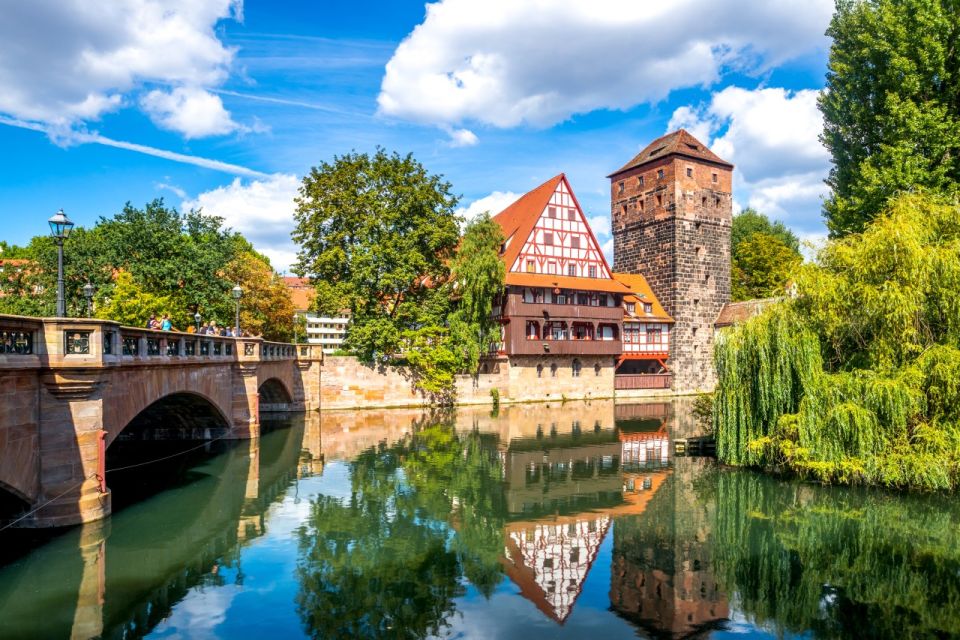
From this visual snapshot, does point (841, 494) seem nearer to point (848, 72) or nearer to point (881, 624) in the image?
point (881, 624)

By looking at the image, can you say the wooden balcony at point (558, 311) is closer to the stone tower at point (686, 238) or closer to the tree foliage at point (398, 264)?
the tree foliage at point (398, 264)

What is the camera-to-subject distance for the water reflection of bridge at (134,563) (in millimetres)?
9562

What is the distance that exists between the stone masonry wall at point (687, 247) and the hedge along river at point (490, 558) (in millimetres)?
31711

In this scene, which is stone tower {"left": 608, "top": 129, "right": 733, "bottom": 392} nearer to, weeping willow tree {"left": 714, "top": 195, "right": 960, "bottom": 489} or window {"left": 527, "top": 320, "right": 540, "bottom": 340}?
window {"left": 527, "top": 320, "right": 540, "bottom": 340}

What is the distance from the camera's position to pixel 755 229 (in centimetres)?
6719

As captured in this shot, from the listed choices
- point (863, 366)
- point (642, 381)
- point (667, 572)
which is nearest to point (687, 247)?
point (642, 381)

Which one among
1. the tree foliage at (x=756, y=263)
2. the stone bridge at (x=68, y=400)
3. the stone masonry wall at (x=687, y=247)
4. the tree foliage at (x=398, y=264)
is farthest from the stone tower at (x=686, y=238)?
the stone bridge at (x=68, y=400)

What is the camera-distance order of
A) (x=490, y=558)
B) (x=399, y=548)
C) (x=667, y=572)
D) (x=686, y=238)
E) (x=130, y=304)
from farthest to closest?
(x=686, y=238), (x=130, y=304), (x=399, y=548), (x=490, y=558), (x=667, y=572)

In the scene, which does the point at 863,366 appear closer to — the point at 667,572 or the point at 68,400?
the point at 667,572

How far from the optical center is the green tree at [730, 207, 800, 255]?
67000 mm

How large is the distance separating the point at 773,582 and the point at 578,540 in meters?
3.90

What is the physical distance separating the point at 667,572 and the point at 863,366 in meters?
9.99

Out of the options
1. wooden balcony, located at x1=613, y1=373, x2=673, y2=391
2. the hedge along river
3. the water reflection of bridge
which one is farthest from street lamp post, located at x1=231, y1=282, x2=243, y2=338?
wooden balcony, located at x1=613, y1=373, x2=673, y2=391

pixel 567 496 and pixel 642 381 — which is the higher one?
pixel 642 381
